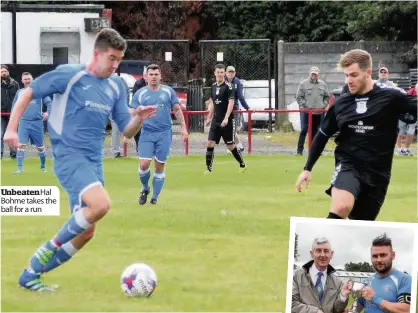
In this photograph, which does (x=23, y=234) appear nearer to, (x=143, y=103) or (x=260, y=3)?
(x=143, y=103)

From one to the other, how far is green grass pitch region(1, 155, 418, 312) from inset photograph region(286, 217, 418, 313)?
1.86m

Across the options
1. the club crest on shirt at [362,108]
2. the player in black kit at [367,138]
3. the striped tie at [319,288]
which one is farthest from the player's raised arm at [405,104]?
the striped tie at [319,288]

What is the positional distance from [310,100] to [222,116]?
16.0ft

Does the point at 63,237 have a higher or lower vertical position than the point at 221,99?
lower

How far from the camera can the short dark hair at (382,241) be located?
281 inches

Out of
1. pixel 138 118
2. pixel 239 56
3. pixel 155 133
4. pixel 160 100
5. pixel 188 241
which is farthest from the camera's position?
pixel 239 56

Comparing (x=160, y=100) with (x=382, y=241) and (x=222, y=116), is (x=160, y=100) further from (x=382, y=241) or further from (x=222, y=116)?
(x=382, y=241)

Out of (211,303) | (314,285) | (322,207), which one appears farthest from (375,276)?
(322,207)

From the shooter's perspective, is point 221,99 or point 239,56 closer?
point 221,99

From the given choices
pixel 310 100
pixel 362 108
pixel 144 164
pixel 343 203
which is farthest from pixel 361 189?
pixel 310 100

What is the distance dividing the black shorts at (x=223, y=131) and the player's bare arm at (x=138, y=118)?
12.5 meters

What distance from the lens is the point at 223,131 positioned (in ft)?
75.2

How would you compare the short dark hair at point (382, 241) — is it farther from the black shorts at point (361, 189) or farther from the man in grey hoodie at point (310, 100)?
the man in grey hoodie at point (310, 100)

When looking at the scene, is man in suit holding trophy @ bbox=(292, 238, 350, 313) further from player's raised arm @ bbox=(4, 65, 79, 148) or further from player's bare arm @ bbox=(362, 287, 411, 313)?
player's raised arm @ bbox=(4, 65, 79, 148)
